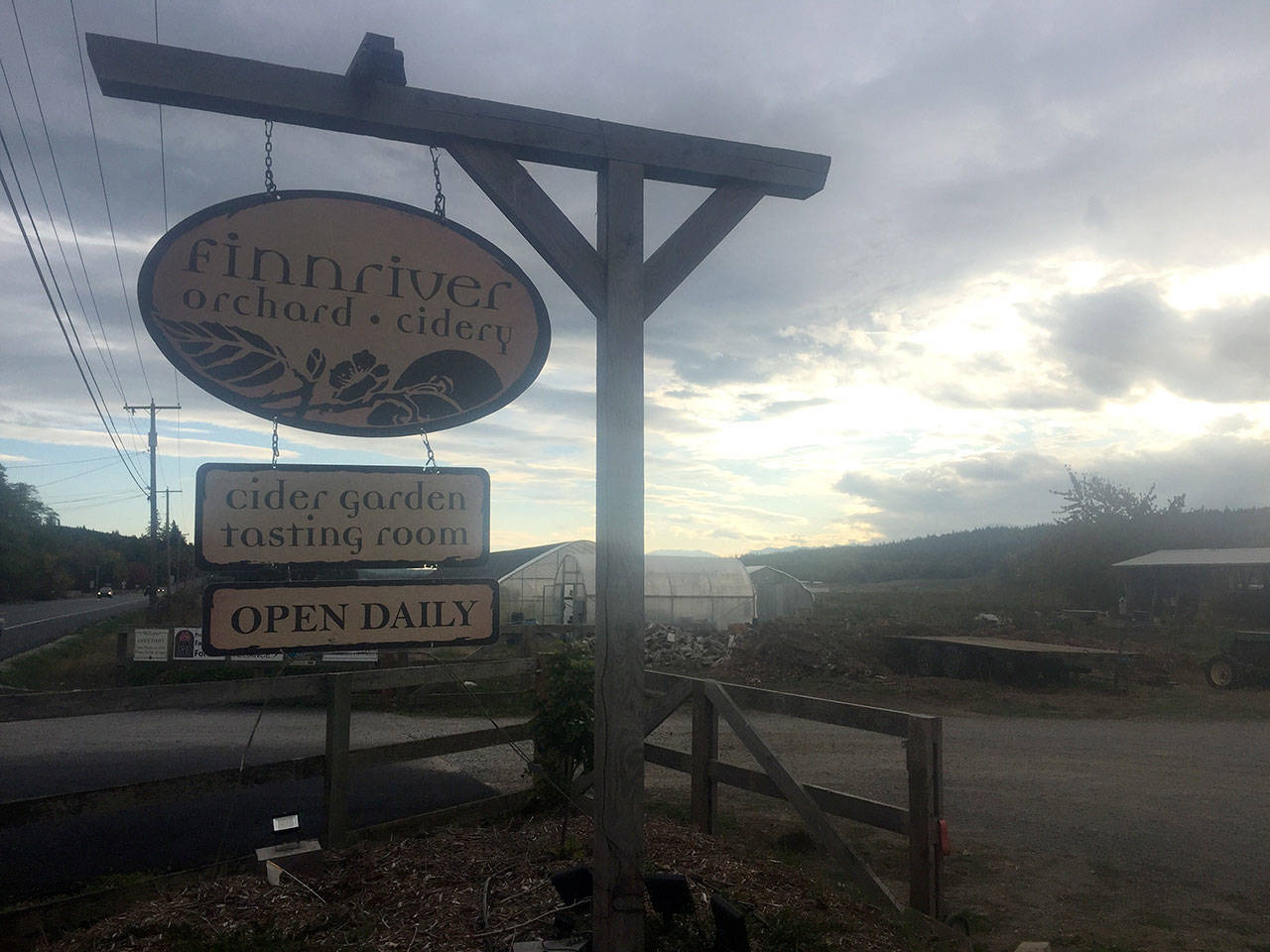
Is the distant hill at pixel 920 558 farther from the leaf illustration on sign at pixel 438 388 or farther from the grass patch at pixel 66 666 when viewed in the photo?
the leaf illustration on sign at pixel 438 388

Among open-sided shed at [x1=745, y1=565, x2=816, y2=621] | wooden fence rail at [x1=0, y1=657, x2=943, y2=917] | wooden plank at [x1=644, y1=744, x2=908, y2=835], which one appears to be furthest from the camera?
open-sided shed at [x1=745, y1=565, x2=816, y2=621]

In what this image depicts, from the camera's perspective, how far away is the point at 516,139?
351 cm

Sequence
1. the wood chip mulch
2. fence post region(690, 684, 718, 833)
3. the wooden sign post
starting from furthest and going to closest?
fence post region(690, 684, 718, 833) < the wood chip mulch < the wooden sign post

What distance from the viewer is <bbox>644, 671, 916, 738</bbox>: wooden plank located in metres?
4.77

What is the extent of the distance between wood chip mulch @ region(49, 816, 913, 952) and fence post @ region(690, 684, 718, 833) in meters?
0.41

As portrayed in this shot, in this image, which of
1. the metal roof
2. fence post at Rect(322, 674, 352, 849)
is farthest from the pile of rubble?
fence post at Rect(322, 674, 352, 849)

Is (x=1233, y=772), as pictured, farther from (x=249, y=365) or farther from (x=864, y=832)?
(x=249, y=365)

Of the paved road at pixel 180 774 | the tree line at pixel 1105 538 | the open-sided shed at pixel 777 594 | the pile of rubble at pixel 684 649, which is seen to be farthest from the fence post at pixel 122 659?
the tree line at pixel 1105 538

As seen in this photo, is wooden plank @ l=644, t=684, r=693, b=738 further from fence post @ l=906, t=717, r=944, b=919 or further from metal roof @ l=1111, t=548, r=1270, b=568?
metal roof @ l=1111, t=548, r=1270, b=568

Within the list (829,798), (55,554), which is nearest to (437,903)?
(829,798)

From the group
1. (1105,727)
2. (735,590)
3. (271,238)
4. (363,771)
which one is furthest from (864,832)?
(735,590)

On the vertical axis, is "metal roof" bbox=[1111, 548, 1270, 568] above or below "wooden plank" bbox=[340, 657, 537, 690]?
above

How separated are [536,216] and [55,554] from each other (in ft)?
316

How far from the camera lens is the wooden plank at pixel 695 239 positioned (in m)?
3.66
